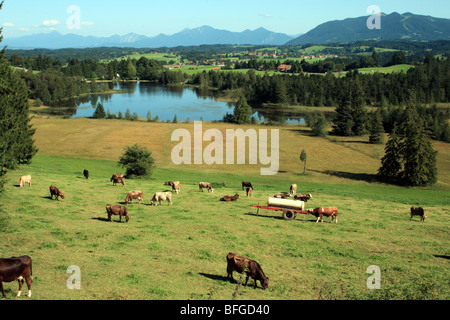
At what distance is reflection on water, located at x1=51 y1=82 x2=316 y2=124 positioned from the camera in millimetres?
129250

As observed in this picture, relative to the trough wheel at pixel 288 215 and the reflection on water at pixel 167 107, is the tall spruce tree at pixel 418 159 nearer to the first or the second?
the trough wheel at pixel 288 215

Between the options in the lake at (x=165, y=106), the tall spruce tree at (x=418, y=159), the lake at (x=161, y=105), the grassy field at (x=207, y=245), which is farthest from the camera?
the lake at (x=161, y=105)

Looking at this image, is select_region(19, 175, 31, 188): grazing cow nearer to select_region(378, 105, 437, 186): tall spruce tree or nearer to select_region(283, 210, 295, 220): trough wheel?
select_region(283, 210, 295, 220): trough wheel

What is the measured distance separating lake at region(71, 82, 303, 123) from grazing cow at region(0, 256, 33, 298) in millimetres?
104882

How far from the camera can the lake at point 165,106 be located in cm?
12962

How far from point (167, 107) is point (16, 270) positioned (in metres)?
138

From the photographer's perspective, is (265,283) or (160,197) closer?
(265,283)

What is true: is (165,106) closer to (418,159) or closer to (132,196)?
(418,159)

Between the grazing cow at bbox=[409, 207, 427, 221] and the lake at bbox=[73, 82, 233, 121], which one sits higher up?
the lake at bbox=[73, 82, 233, 121]

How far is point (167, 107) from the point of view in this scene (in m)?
148

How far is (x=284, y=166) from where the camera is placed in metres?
64.4

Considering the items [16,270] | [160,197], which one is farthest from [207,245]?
[160,197]

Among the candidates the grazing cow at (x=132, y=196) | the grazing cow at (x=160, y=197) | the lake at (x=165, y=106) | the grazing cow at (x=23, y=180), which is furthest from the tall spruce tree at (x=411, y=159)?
the lake at (x=165, y=106)

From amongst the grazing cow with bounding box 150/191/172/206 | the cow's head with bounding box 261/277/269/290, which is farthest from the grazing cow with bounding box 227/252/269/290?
the grazing cow with bounding box 150/191/172/206
